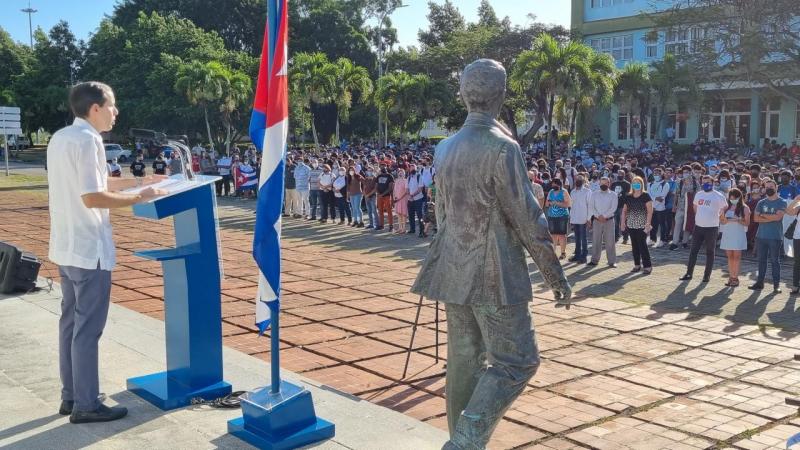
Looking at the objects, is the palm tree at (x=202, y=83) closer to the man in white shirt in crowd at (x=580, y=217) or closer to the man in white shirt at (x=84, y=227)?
the man in white shirt in crowd at (x=580, y=217)

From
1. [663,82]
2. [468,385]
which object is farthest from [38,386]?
[663,82]

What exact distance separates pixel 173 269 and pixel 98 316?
0.64m

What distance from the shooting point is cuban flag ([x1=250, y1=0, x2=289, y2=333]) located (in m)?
4.28

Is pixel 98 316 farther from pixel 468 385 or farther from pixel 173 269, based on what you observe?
pixel 468 385

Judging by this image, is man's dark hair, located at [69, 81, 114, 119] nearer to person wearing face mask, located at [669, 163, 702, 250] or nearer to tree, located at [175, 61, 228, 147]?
person wearing face mask, located at [669, 163, 702, 250]

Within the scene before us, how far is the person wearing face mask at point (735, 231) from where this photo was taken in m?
10.6

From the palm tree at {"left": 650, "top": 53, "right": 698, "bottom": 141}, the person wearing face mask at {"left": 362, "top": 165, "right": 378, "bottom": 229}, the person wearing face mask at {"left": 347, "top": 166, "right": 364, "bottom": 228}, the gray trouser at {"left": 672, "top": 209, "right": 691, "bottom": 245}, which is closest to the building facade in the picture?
the palm tree at {"left": 650, "top": 53, "right": 698, "bottom": 141}

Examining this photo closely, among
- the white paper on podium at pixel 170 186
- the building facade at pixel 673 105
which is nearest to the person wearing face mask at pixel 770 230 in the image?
the white paper on podium at pixel 170 186

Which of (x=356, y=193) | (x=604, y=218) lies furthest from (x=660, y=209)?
(x=356, y=193)

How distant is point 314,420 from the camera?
4469mm

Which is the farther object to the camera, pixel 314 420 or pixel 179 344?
pixel 179 344

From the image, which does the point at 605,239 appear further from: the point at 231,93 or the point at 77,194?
the point at 231,93

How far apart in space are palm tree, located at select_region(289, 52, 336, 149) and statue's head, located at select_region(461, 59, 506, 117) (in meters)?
27.7

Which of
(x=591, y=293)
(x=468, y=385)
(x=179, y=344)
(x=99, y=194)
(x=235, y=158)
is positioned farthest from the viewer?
(x=235, y=158)
